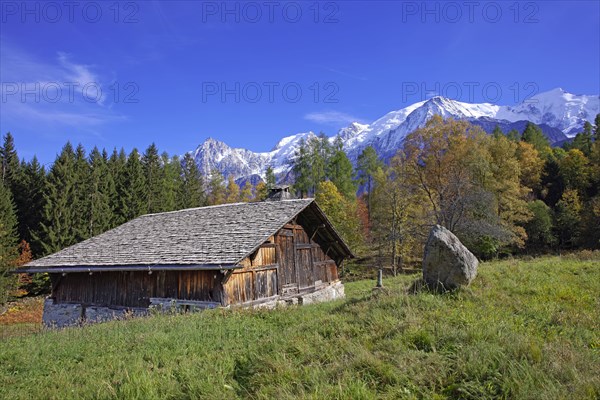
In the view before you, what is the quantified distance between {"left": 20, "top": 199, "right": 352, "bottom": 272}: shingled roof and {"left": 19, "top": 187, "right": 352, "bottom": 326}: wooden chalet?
0.19 feet

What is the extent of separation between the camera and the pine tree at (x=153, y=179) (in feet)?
156

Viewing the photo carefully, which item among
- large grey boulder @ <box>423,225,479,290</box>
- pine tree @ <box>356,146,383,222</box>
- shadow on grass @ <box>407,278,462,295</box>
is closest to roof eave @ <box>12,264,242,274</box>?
shadow on grass @ <box>407,278,462,295</box>

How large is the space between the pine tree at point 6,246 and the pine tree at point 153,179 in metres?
14.8

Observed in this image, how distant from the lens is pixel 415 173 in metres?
30.9

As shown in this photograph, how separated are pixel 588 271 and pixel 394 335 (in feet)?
31.5

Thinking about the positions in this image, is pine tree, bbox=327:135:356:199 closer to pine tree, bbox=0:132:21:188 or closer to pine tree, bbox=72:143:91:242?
pine tree, bbox=72:143:91:242

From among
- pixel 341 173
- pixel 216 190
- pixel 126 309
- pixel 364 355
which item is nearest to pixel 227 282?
pixel 126 309

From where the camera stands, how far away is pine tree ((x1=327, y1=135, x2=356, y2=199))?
47.3 meters

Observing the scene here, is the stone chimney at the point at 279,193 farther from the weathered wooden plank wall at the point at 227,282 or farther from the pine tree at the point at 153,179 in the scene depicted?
the pine tree at the point at 153,179

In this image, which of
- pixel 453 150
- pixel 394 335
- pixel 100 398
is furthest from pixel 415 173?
pixel 100 398

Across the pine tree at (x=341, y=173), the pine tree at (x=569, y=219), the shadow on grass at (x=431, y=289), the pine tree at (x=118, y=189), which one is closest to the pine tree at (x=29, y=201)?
the pine tree at (x=118, y=189)

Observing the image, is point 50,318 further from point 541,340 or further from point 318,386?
point 541,340

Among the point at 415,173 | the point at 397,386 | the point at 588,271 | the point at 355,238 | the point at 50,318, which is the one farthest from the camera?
the point at 355,238

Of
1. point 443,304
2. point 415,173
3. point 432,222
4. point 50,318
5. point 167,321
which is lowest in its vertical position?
point 50,318
